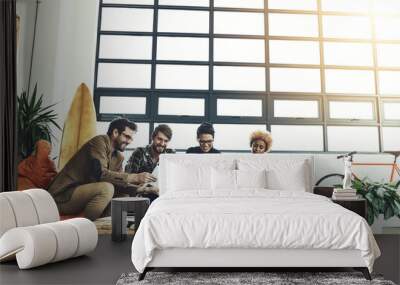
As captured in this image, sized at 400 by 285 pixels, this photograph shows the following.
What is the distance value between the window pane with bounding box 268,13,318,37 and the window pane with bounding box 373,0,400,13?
83 centimetres

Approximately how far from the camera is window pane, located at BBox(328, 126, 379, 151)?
17.7 feet

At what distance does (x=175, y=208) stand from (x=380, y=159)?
3319mm

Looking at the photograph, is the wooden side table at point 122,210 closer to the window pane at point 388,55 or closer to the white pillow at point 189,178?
the white pillow at point 189,178

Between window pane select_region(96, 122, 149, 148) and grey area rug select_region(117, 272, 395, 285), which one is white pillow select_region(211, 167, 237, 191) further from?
grey area rug select_region(117, 272, 395, 285)

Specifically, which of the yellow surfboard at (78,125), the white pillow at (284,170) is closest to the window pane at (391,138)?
the white pillow at (284,170)

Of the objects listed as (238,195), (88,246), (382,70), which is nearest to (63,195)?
(88,246)

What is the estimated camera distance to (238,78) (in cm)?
547

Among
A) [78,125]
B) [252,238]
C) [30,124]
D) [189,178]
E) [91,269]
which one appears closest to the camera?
[252,238]

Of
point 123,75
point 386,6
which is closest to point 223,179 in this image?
point 123,75

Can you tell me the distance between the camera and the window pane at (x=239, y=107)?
17.7 feet

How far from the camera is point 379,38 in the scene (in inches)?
217

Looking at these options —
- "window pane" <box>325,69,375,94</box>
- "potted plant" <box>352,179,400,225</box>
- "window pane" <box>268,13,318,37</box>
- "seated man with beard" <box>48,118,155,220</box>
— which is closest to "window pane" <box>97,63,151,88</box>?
"seated man with beard" <box>48,118,155,220</box>

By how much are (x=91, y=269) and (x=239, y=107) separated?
114 inches

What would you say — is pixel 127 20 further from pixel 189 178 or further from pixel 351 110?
pixel 351 110
